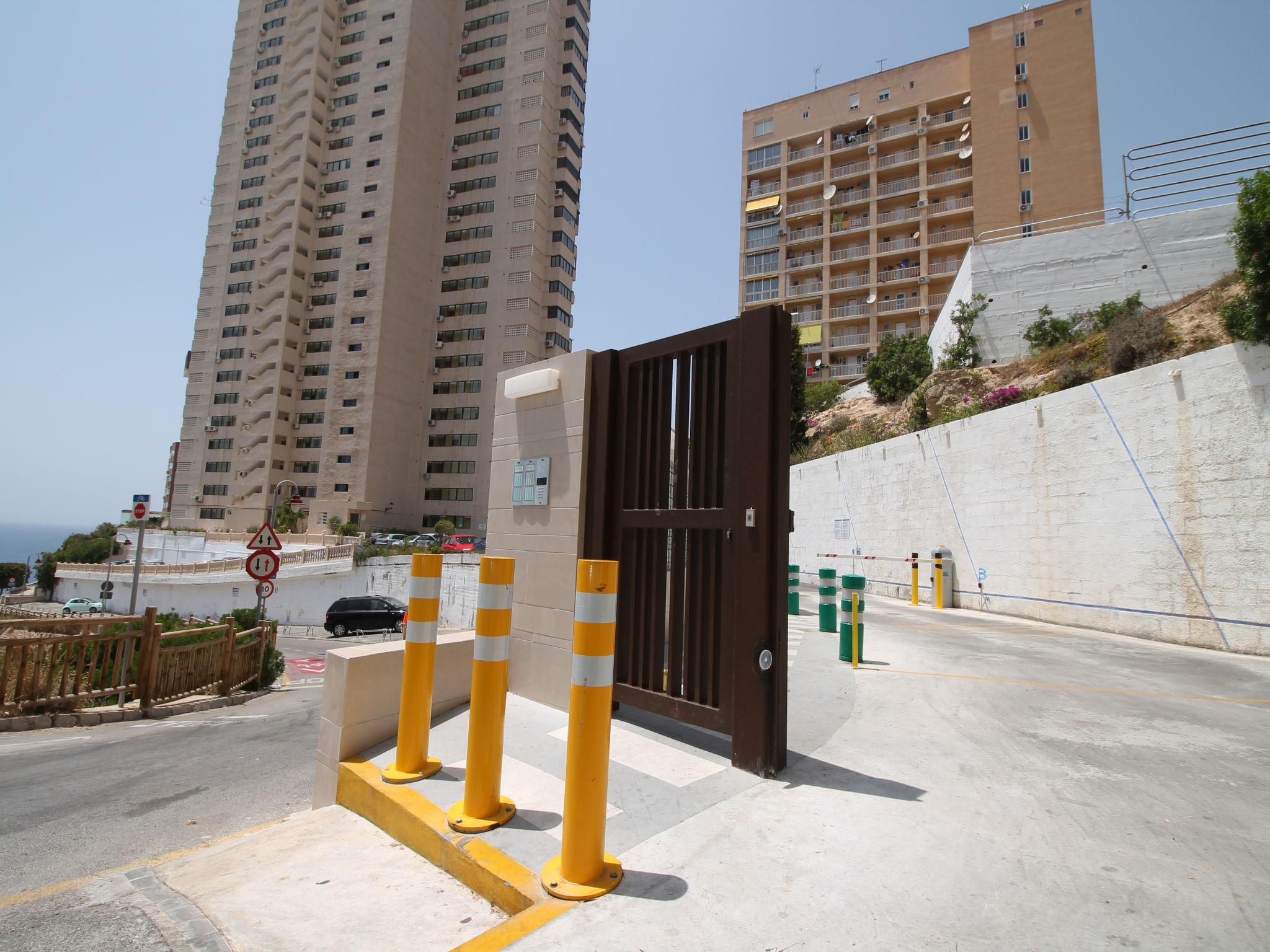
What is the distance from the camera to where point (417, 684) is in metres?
4.01

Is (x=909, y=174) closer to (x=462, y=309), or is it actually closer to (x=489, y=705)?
(x=462, y=309)

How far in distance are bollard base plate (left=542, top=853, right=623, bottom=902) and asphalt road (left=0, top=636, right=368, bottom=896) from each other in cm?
362

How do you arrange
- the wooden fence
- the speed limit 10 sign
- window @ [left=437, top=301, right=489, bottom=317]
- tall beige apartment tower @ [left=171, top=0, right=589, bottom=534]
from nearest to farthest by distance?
the wooden fence
the speed limit 10 sign
tall beige apartment tower @ [left=171, top=0, right=589, bottom=534]
window @ [left=437, top=301, right=489, bottom=317]

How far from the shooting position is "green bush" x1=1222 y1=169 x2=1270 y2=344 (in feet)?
28.2

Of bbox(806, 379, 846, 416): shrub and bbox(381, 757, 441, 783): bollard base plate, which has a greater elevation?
bbox(806, 379, 846, 416): shrub

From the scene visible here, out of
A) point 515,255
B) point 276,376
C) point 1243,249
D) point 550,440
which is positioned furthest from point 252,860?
point 276,376

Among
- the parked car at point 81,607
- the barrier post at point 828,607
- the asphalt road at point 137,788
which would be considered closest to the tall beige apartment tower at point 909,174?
the barrier post at point 828,607

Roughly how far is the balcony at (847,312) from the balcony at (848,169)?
10.8 meters

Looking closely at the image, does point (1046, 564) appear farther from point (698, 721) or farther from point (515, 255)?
point (515, 255)

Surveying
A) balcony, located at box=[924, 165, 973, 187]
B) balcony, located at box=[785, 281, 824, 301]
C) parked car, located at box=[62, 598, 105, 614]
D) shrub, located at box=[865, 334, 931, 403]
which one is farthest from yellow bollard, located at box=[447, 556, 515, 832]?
balcony, located at box=[924, 165, 973, 187]

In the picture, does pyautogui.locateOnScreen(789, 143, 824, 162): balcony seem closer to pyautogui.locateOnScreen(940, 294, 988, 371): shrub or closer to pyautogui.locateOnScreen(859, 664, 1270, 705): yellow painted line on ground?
pyautogui.locateOnScreen(940, 294, 988, 371): shrub

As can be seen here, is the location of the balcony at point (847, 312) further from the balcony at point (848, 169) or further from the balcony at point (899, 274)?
the balcony at point (848, 169)

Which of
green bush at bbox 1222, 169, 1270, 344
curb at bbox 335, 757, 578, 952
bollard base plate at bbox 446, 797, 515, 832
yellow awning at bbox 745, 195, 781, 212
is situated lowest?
curb at bbox 335, 757, 578, 952

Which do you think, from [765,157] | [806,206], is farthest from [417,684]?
[765,157]
